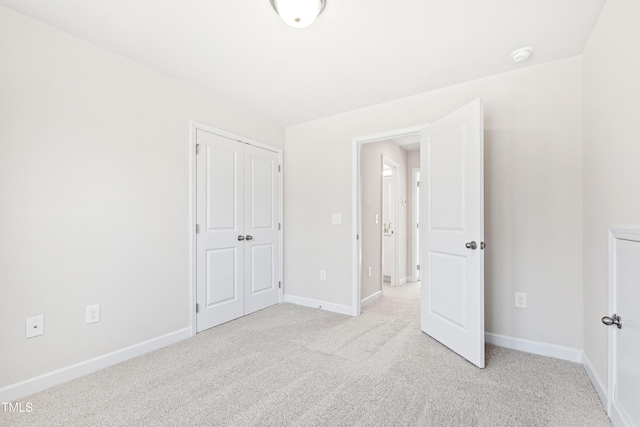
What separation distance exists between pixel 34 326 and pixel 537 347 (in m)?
3.59

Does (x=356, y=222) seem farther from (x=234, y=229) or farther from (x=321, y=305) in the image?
(x=234, y=229)

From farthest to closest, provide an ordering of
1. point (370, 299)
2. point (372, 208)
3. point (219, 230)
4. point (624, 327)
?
point (372, 208)
point (370, 299)
point (219, 230)
point (624, 327)

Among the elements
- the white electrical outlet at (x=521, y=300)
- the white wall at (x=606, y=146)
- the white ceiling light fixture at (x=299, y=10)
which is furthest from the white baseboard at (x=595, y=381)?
the white ceiling light fixture at (x=299, y=10)

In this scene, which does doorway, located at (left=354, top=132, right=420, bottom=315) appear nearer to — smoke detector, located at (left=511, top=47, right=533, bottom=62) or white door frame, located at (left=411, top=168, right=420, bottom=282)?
white door frame, located at (left=411, top=168, right=420, bottom=282)

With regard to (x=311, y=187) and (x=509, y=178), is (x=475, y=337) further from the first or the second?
(x=311, y=187)

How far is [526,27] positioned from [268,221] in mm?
2950

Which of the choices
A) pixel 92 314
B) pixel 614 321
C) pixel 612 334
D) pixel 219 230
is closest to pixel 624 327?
pixel 614 321

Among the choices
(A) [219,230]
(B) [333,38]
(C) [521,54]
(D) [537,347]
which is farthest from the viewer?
(A) [219,230]

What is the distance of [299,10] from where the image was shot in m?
1.64

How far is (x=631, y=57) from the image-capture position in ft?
4.57

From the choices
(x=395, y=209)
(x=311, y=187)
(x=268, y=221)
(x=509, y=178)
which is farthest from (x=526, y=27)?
(x=395, y=209)

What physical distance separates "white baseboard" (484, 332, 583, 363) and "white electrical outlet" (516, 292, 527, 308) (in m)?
0.28

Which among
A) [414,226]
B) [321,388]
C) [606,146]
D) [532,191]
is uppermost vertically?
[606,146]

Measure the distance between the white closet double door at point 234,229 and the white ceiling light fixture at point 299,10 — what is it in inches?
61.2
